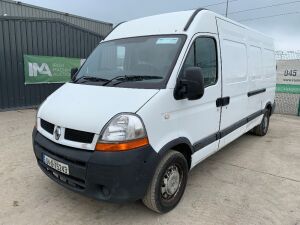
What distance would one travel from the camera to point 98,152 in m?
2.59

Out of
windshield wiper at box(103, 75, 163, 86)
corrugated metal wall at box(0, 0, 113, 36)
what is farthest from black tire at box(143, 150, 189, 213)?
corrugated metal wall at box(0, 0, 113, 36)

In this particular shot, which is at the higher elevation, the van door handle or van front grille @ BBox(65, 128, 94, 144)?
the van door handle

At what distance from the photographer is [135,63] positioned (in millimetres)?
3457

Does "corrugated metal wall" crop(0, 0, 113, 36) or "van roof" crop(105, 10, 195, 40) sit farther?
"corrugated metal wall" crop(0, 0, 113, 36)

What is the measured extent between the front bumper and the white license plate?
0.05 metres

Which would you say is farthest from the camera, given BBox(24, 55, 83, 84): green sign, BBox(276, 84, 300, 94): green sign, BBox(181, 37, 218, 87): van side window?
BBox(276, 84, 300, 94): green sign

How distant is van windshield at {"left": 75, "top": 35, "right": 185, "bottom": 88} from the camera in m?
3.12

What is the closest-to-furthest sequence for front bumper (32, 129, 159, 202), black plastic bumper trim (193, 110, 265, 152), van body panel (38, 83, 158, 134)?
1. front bumper (32, 129, 159, 202)
2. van body panel (38, 83, 158, 134)
3. black plastic bumper trim (193, 110, 265, 152)

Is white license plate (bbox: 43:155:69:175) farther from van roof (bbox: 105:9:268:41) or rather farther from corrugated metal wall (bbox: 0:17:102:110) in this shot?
corrugated metal wall (bbox: 0:17:102:110)

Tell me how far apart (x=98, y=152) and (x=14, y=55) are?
8521 mm

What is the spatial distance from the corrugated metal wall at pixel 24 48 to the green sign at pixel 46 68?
0.17 m

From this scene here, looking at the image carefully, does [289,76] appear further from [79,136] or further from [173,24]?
[79,136]

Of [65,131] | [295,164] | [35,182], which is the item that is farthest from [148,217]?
[295,164]

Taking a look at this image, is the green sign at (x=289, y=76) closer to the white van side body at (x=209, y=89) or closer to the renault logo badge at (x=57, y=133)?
the white van side body at (x=209, y=89)
